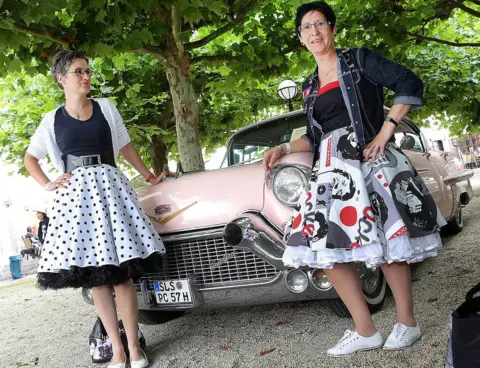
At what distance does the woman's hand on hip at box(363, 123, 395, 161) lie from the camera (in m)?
2.46

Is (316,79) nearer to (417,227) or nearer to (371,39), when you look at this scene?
(417,227)

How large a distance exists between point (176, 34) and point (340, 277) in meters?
4.61

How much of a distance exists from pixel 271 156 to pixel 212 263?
82 cm

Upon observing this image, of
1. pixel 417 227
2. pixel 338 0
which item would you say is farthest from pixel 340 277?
pixel 338 0

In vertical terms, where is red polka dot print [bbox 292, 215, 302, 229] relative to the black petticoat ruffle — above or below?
above

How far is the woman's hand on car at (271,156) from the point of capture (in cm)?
307

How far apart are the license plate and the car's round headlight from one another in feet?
2.81

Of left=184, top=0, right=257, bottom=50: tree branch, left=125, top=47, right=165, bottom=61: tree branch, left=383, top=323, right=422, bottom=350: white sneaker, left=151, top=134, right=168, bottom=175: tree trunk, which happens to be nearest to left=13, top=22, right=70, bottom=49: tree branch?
left=125, top=47, right=165, bottom=61: tree branch

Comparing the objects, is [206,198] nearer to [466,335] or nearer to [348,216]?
[348,216]

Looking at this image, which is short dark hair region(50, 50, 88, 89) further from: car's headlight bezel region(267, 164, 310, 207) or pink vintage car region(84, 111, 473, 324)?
car's headlight bezel region(267, 164, 310, 207)

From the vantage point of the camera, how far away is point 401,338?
8.35 ft

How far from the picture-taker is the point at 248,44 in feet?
23.6

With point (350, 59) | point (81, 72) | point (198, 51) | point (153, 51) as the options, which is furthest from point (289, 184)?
point (198, 51)

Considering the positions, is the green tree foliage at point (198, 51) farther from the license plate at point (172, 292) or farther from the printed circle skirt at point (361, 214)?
the printed circle skirt at point (361, 214)
